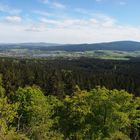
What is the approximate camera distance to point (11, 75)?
423 ft

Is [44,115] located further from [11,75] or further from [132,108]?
[11,75]

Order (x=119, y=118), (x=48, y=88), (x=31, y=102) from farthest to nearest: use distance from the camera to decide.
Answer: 1. (x=48, y=88)
2. (x=31, y=102)
3. (x=119, y=118)

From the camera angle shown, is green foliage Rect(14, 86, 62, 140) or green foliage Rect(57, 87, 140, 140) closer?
green foliage Rect(57, 87, 140, 140)

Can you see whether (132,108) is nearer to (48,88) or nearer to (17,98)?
(17,98)

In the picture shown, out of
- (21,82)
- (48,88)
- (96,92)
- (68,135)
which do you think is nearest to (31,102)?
(68,135)

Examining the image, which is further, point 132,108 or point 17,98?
point 17,98

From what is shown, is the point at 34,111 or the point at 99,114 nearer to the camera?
the point at 99,114

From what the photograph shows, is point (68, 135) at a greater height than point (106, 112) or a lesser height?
lesser

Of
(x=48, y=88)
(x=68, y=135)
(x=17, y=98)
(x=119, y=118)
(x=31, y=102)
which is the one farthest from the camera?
(x=48, y=88)

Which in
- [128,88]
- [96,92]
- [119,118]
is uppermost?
[96,92]

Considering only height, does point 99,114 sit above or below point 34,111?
above

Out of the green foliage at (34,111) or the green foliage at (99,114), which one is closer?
the green foliage at (99,114)

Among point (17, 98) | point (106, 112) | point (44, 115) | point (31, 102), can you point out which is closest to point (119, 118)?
point (106, 112)

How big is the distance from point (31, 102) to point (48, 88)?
170 ft
